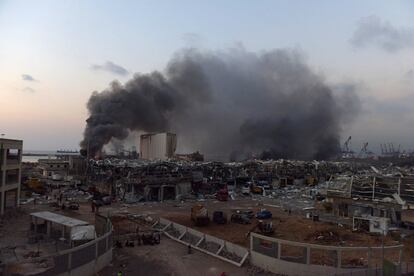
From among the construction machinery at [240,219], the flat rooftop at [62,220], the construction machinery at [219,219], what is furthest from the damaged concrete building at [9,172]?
the construction machinery at [240,219]

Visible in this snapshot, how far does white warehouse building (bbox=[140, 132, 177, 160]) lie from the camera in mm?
90375

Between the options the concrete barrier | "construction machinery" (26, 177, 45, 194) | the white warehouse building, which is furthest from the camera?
the white warehouse building

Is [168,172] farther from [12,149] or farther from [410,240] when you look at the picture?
[410,240]

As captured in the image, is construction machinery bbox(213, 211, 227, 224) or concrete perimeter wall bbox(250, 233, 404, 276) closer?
Result: concrete perimeter wall bbox(250, 233, 404, 276)

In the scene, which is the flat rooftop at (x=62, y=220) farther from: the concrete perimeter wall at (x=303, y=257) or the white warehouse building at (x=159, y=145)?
the white warehouse building at (x=159, y=145)

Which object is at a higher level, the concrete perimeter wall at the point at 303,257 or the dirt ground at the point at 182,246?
the concrete perimeter wall at the point at 303,257

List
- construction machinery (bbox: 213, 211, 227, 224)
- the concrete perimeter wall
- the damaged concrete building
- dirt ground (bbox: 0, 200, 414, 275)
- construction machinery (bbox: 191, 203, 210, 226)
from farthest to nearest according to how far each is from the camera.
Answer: the damaged concrete building
construction machinery (bbox: 213, 211, 227, 224)
construction machinery (bbox: 191, 203, 210, 226)
dirt ground (bbox: 0, 200, 414, 275)
the concrete perimeter wall

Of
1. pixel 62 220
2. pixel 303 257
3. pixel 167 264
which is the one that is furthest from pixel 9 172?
pixel 303 257

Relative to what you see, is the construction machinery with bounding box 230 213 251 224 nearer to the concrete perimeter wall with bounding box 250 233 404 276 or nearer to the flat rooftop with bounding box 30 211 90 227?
the concrete perimeter wall with bounding box 250 233 404 276

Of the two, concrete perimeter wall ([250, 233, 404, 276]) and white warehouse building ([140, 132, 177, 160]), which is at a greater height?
white warehouse building ([140, 132, 177, 160])

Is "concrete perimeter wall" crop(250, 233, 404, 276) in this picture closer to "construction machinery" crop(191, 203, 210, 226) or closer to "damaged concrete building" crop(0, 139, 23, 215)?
"construction machinery" crop(191, 203, 210, 226)

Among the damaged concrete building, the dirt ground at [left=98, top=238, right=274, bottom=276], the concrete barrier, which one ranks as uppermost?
the damaged concrete building

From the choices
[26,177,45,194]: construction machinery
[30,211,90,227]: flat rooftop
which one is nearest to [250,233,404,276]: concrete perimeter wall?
[30,211,90,227]: flat rooftop

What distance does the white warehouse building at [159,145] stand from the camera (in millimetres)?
90375
